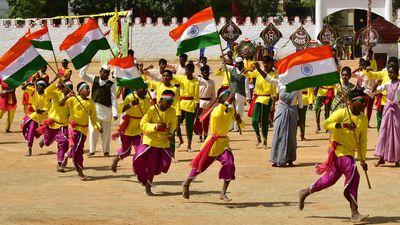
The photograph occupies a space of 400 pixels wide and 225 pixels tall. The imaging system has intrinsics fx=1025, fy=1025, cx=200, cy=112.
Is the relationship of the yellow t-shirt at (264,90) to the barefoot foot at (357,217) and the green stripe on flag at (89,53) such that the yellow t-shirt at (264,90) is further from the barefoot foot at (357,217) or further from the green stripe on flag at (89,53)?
the barefoot foot at (357,217)

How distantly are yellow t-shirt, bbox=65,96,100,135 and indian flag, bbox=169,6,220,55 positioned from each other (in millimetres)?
2148

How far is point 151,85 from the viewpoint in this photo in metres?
17.3

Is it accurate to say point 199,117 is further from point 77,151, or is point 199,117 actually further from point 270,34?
point 270,34

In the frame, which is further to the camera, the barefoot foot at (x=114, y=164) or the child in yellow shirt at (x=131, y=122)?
the barefoot foot at (x=114, y=164)

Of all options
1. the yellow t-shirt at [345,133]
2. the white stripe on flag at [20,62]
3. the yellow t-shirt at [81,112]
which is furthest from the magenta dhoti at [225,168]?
the white stripe on flag at [20,62]

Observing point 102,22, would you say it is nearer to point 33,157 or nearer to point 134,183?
point 33,157

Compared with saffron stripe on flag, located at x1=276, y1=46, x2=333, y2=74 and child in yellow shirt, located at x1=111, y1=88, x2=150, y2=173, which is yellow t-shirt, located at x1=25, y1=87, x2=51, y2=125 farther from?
saffron stripe on flag, located at x1=276, y1=46, x2=333, y2=74

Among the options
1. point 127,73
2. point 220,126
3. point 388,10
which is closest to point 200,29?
point 127,73

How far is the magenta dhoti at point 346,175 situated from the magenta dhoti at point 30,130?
320 inches

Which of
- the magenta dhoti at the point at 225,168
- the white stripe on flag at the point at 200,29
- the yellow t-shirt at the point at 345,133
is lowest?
the magenta dhoti at the point at 225,168

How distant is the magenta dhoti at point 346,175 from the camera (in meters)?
11.7

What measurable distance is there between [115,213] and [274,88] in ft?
23.3

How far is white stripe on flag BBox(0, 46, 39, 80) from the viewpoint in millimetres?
15641

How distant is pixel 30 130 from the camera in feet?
61.9
